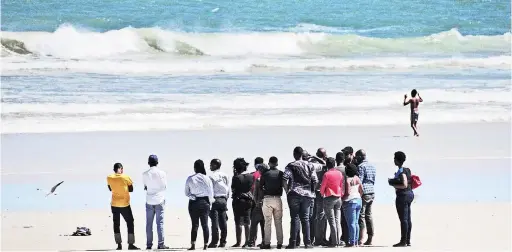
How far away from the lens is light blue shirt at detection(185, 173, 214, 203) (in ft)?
42.7

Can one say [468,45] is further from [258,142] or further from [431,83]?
[258,142]

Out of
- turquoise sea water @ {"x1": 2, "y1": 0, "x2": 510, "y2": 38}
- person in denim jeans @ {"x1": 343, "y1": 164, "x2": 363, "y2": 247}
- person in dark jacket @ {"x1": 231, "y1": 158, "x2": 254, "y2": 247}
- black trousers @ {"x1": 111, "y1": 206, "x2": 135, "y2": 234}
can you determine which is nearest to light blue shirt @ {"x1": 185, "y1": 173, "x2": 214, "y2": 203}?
person in dark jacket @ {"x1": 231, "y1": 158, "x2": 254, "y2": 247}

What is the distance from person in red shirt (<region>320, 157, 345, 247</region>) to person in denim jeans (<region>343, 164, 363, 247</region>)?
0.08 metres

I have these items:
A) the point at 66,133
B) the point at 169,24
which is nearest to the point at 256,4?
the point at 169,24

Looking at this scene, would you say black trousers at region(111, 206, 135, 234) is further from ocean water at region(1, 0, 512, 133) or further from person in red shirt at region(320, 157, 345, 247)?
ocean water at region(1, 0, 512, 133)

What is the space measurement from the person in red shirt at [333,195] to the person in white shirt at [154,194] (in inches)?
72.5

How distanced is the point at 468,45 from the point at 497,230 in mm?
33452

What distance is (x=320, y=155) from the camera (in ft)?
44.4

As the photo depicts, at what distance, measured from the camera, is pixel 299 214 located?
43.4 ft

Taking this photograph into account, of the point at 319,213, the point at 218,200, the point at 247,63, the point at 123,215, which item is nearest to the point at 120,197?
the point at 123,215

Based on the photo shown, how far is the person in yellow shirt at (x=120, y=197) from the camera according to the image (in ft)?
43.4

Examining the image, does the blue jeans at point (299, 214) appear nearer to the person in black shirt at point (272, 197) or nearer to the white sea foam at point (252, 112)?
the person in black shirt at point (272, 197)

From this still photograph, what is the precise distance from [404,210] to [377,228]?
1.51 metres

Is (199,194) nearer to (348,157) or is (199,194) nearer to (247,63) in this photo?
(348,157)
